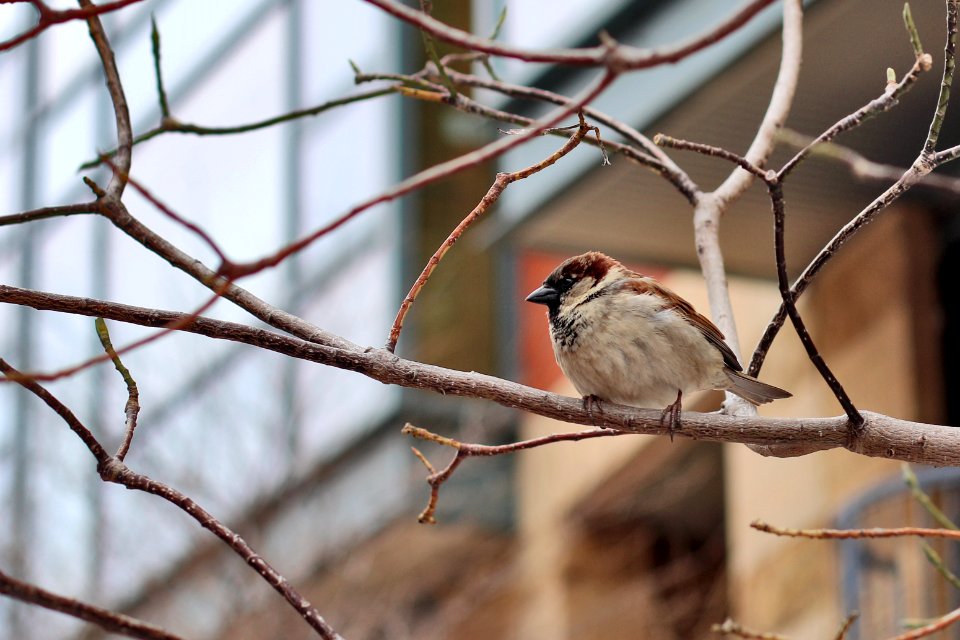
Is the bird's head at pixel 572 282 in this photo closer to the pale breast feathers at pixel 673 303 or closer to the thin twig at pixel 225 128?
the pale breast feathers at pixel 673 303

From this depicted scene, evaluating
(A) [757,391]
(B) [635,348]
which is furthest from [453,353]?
(A) [757,391]

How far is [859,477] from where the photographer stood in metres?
5.14

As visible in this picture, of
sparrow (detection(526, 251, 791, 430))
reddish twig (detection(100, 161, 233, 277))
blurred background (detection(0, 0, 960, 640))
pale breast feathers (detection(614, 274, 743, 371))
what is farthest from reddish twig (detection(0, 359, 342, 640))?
blurred background (detection(0, 0, 960, 640))

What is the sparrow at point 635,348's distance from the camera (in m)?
2.01

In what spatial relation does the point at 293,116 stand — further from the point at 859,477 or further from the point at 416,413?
the point at 416,413

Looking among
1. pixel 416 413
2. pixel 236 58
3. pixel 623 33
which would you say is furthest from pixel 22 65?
pixel 623 33

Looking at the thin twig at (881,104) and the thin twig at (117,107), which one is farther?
the thin twig at (881,104)

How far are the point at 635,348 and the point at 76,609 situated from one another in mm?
1392

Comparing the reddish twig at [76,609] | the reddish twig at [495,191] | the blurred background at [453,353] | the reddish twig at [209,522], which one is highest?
the blurred background at [453,353]

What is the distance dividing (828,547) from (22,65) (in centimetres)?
628

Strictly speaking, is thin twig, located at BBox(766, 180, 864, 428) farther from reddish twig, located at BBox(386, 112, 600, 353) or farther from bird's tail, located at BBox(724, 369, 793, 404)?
bird's tail, located at BBox(724, 369, 793, 404)

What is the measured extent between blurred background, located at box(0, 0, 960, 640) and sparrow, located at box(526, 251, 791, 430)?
179 centimetres

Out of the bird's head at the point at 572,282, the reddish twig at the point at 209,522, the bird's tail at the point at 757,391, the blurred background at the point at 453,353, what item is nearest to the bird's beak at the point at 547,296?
the bird's head at the point at 572,282

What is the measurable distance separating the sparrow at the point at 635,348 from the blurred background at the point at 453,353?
179 cm
